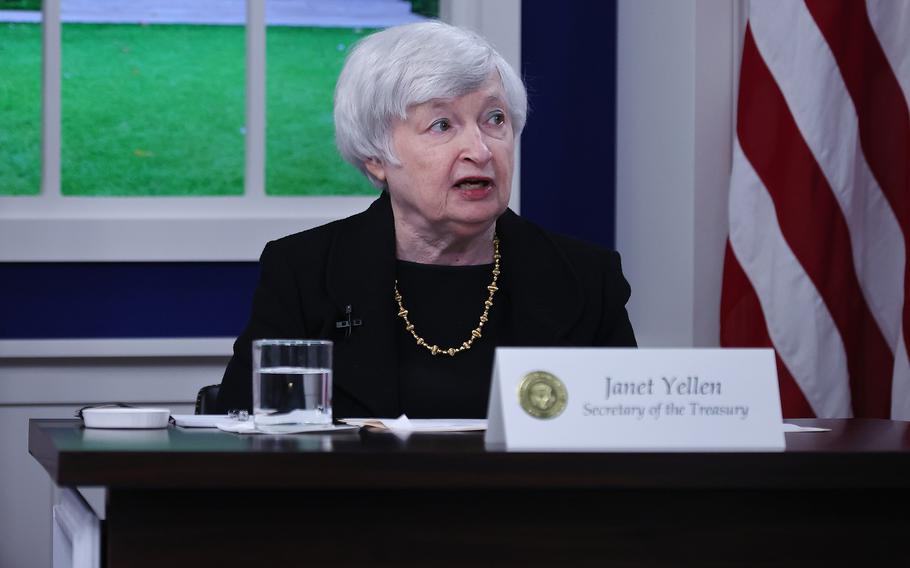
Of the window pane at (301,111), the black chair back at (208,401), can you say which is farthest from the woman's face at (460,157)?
the window pane at (301,111)

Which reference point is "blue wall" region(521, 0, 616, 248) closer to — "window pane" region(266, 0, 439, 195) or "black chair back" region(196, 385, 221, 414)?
"black chair back" region(196, 385, 221, 414)

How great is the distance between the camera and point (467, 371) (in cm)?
201

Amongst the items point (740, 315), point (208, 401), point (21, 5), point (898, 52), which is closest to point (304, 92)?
point (21, 5)

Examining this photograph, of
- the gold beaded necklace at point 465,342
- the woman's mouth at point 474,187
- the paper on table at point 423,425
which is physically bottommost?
the paper on table at point 423,425

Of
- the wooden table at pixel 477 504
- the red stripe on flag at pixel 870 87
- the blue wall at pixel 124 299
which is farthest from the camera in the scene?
the blue wall at pixel 124 299

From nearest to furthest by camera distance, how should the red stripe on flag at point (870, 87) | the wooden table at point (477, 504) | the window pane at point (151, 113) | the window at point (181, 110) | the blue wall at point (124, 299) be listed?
the wooden table at point (477, 504) < the red stripe on flag at point (870, 87) < the blue wall at point (124, 299) < the window at point (181, 110) < the window pane at point (151, 113)

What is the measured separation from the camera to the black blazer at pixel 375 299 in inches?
76.0

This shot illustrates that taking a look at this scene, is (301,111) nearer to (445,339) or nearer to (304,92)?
(304,92)

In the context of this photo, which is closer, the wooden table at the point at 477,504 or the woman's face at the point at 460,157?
the wooden table at the point at 477,504

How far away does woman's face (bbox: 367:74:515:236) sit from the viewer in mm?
2000

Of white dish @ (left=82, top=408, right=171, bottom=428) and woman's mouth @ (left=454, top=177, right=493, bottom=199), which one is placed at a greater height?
woman's mouth @ (left=454, top=177, right=493, bottom=199)

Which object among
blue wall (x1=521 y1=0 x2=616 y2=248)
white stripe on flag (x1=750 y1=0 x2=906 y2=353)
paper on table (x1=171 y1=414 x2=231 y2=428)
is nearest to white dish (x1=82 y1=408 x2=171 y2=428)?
paper on table (x1=171 y1=414 x2=231 y2=428)

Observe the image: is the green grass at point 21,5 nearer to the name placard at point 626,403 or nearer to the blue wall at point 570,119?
the blue wall at point 570,119

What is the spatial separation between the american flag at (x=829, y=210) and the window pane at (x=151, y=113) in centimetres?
322
